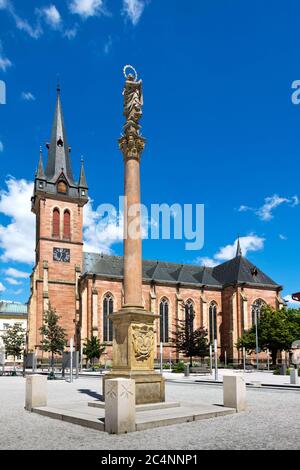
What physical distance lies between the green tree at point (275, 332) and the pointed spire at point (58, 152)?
98.7 ft

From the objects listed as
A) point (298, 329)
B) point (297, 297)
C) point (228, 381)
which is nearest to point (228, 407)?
point (228, 381)

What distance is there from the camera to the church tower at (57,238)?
2254 inches

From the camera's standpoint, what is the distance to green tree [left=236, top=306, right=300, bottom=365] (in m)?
49.5

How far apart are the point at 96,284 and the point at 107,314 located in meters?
3.89

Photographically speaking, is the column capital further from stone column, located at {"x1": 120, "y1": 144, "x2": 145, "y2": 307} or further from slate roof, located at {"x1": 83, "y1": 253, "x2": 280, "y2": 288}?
slate roof, located at {"x1": 83, "y1": 253, "x2": 280, "y2": 288}

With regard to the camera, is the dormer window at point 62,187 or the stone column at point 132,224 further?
the dormer window at point 62,187

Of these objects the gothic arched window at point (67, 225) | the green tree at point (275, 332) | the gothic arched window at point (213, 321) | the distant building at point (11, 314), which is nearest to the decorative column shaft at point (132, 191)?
the green tree at point (275, 332)

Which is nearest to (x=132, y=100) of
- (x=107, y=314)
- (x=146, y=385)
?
(x=146, y=385)

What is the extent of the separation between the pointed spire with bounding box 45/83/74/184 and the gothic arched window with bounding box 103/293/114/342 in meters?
16.2

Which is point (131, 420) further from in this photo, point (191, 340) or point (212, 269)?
point (212, 269)

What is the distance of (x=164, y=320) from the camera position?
63031 mm

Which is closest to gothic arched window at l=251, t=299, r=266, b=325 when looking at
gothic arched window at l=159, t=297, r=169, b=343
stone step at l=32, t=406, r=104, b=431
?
gothic arched window at l=159, t=297, r=169, b=343

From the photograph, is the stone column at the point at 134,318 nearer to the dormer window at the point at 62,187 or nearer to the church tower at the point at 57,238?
the church tower at the point at 57,238
